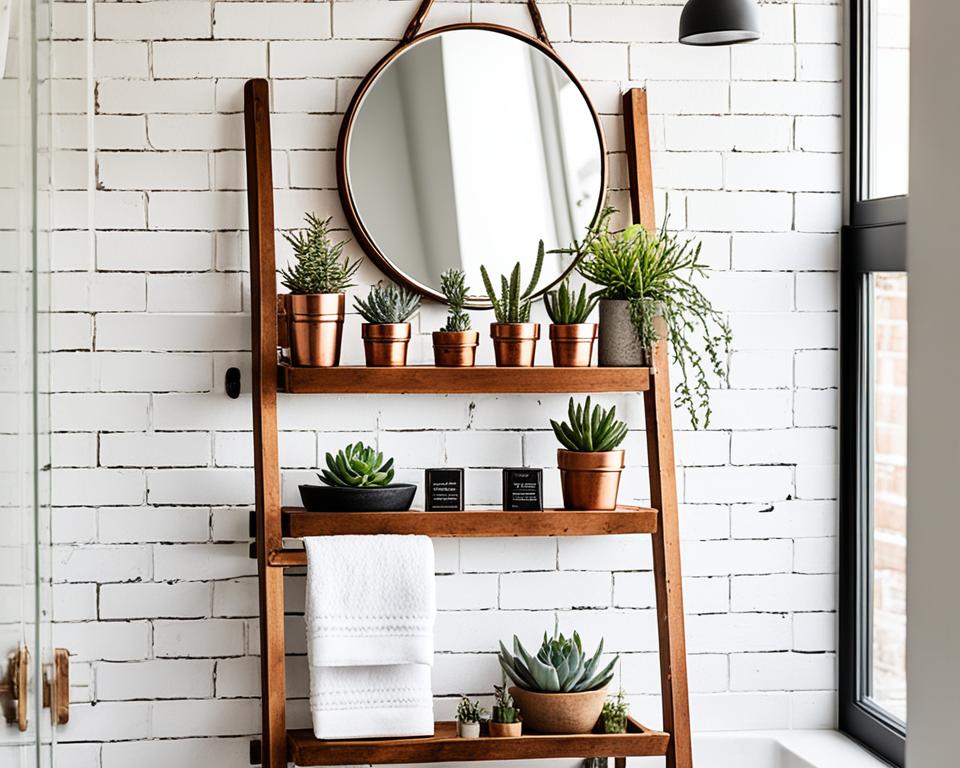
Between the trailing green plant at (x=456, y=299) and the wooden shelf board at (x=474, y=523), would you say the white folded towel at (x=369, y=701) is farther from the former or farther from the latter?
the trailing green plant at (x=456, y=299)

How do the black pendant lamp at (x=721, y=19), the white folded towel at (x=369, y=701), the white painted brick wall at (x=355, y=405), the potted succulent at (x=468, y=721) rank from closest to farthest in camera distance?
the black pendant lamp at (x=721, y=19) → the white folded towel at (x=369, y=701) → the potted succulent at (x=468, y=721) → the white painted brick wall at (x=355, y=405)

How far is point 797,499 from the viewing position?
2.43 meters

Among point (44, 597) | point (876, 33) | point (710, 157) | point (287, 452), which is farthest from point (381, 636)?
point (876, 33)

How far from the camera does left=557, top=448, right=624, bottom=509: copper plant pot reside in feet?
7.11

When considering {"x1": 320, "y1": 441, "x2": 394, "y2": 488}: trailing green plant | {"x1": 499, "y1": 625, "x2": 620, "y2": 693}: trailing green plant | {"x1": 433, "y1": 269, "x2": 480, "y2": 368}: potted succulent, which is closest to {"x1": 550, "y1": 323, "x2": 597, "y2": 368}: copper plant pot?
{"x1": 433, "y1": 269, "x2": 480, "y2": 368}: potted succulent

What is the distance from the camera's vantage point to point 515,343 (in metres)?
2.15

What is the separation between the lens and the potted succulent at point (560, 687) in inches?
83.6

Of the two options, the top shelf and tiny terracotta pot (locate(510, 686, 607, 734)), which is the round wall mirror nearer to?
the top shelf

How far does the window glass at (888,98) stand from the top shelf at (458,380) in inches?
27.3

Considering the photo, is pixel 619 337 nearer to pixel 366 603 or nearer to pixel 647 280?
pixel 647 280

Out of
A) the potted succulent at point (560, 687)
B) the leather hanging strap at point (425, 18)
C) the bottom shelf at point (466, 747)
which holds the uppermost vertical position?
the leather hanging strap at point (425, 18)

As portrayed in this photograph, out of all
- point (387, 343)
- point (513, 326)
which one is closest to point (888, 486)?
point (513, 326)

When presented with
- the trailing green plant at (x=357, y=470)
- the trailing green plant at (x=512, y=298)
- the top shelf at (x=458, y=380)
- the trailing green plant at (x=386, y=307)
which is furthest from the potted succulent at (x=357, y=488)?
the trailing green plant at (x=512, y=298)

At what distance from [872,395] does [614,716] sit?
868 millimetres
